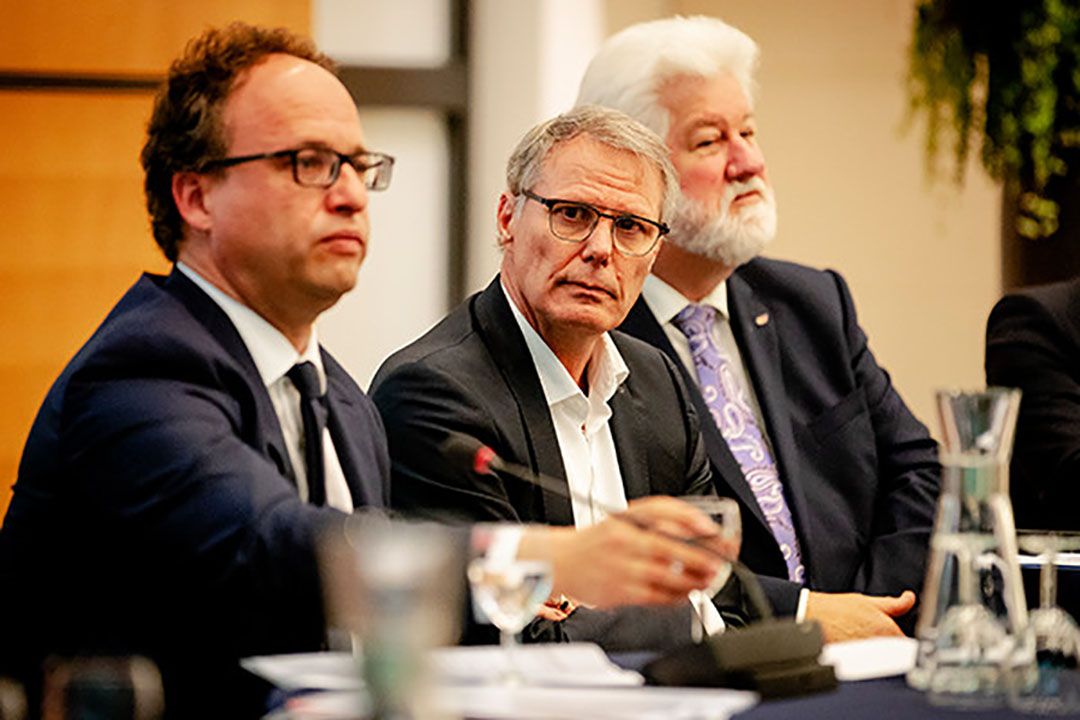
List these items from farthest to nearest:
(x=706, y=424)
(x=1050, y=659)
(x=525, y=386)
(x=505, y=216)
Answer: (x=706, y=424) < (x=505, y=216) < (x=525, y=386) < (x=1050, y=659)

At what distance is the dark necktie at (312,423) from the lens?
252cm

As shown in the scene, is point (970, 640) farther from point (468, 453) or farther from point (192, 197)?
point (192, 197)

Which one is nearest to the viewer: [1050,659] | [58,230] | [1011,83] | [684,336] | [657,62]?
[1050,659]

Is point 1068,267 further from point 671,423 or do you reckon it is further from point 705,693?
point 705,693

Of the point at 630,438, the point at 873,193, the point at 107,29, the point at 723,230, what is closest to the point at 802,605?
the point at 630,438

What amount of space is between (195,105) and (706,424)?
1263 mm

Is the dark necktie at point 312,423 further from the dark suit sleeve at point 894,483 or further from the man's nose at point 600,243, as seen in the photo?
the dark suit sleeve at point 894,483

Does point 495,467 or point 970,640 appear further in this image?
point 495,467

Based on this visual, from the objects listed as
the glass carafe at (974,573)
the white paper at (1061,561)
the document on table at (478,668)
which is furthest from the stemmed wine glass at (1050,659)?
the document on table at (478,668)

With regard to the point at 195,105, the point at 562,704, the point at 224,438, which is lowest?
the point at 562,704

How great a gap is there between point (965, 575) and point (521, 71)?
3341mm

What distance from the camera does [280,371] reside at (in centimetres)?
254

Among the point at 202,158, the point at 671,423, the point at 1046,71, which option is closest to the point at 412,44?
the point at 1046,71

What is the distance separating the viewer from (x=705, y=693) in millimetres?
1882
